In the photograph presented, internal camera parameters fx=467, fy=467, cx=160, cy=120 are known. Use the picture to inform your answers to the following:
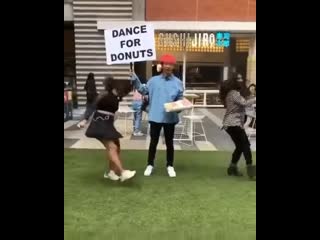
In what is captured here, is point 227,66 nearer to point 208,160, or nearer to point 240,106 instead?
point 208,160

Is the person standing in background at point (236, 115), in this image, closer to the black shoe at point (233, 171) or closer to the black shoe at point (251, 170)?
the black shoe at point (251, 170)

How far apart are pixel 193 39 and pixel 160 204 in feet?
24.5

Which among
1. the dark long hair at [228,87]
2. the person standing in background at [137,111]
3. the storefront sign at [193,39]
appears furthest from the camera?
the storefront sign at [193,39]

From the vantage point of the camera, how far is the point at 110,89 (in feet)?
18.6

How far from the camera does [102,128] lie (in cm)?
564

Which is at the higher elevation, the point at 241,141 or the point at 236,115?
the point at 236,115

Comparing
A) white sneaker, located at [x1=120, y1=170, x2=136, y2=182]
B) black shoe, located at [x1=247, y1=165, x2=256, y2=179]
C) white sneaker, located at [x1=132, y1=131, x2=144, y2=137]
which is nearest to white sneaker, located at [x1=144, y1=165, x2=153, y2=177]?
white sneaker, located at [x1=120, y1=170, x2=136, y2=182]

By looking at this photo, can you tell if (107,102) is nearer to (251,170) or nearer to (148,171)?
(148,171)

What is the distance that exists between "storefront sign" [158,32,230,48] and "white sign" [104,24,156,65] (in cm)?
497

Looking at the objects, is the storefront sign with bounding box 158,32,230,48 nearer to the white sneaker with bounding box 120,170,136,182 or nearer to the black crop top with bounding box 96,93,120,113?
the black crop top with bounding box 96,93,120,113

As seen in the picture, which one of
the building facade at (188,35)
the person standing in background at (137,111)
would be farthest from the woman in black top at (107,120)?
the person standing in background at (137,111)

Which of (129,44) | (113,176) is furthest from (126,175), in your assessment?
(129,44)

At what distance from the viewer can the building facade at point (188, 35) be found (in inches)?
360
